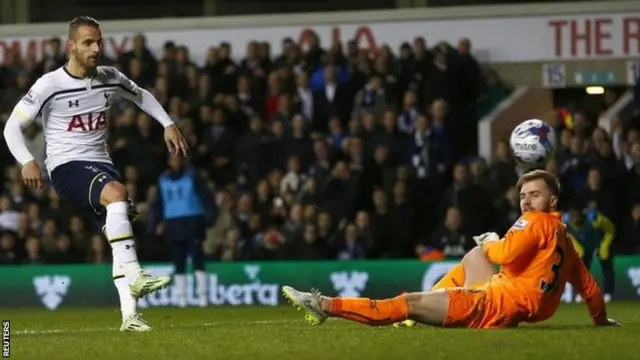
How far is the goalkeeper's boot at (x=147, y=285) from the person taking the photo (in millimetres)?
10672

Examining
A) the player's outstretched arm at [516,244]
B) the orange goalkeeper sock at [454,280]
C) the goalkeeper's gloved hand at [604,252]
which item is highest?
the player's outstretched arm at [516,244]

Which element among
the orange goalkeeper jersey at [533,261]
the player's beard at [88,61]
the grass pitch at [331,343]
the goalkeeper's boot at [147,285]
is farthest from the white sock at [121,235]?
the orange goalkeeper jersey at [533,261]

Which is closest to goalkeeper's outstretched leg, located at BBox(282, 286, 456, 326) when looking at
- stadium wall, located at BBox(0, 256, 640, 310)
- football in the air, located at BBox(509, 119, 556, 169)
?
football in the air, located at BBox(509, 119, 556, 169)

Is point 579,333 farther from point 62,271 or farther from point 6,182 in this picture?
point 6,182

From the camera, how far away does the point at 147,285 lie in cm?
1069

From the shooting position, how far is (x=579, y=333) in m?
10.1

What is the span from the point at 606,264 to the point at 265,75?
5933 millimetres

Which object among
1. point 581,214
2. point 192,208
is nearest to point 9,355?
point 192,208

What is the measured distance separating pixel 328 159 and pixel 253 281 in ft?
7.03

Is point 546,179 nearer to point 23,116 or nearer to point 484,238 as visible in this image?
point 484,238

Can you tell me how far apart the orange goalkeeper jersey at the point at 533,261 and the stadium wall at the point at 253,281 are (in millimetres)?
9098

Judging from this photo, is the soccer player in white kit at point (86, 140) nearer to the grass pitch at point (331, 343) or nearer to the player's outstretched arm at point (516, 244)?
the grass pitch at point (331, 343)

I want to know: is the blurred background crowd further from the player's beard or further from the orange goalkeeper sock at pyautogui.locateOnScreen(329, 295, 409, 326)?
the orange goalkeeper sock at pyautogui.locateOnScreen(329, 295, 409, 326)

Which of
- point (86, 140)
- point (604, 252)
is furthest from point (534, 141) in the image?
point (86, 140)
